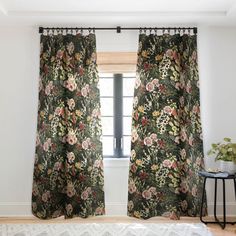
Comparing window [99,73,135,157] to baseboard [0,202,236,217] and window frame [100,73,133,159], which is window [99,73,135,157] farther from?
baseboard [0,202,236,217]

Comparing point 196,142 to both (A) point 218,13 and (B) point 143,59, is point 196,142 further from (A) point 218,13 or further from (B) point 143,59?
(A) point 218,13

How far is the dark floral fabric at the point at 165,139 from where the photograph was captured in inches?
136

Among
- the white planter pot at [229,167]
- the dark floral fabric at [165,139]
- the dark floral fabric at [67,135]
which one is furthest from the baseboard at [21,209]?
the white planter pot at [229,167]

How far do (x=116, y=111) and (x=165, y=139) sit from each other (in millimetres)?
728

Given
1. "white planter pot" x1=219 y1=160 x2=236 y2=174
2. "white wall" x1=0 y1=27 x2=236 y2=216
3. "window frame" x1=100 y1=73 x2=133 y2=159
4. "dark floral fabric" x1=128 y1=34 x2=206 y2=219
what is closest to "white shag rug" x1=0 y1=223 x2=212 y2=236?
"dark floral fabric" x1=128 y1=34 x2=206 y2=219

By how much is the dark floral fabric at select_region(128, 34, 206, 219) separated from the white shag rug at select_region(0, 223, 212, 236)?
0.20 m

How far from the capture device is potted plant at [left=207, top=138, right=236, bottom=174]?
324 centimetres

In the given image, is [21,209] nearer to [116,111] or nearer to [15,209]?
[15,209]

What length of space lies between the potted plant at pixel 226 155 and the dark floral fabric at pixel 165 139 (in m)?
0.19

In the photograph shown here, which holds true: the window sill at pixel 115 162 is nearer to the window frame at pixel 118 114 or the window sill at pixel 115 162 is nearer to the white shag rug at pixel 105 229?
the window frame at pixel 118 114

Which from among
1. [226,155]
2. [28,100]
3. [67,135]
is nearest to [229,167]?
[226,155]

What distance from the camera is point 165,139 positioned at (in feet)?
11.3

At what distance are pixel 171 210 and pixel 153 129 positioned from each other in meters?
0.96

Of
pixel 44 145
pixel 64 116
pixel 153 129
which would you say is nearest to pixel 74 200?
pixel 44 145
